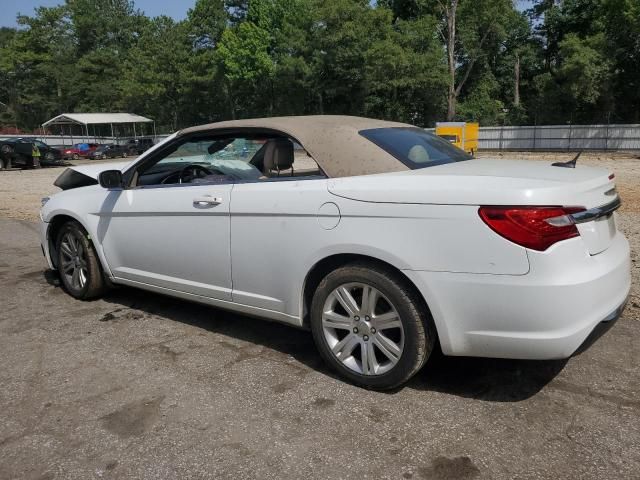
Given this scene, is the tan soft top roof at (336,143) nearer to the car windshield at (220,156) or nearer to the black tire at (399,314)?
the car windshield at (220,156)

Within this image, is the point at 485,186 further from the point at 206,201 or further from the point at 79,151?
the point at 79,151

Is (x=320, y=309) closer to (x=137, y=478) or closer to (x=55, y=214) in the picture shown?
(x=137, y=478)

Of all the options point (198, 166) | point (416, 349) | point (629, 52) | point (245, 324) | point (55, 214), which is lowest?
point (245, 324)

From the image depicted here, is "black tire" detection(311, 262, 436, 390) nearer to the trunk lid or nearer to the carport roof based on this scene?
the trunk lid

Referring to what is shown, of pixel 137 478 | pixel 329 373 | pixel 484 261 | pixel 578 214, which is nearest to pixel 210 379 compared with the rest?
pixel 329 373

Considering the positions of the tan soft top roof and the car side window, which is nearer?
the tan soft top roof

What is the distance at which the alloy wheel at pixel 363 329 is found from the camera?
10.2 feet

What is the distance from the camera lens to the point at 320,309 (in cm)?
334

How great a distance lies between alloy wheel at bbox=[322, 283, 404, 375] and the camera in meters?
3.12

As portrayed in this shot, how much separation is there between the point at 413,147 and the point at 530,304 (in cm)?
142

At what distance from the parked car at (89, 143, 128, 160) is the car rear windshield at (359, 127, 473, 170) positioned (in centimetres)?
3850

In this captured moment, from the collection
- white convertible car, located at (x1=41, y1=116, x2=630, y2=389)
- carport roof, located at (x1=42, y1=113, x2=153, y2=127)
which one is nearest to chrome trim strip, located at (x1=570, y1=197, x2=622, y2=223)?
white convertible car, located at (x1=41, y1=116, x2=630, y2=389)

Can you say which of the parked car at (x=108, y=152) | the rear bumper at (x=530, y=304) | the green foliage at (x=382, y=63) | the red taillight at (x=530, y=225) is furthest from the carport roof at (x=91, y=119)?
the red taillight at (x=530, y=225)

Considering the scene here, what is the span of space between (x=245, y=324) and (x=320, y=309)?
1321 mm
